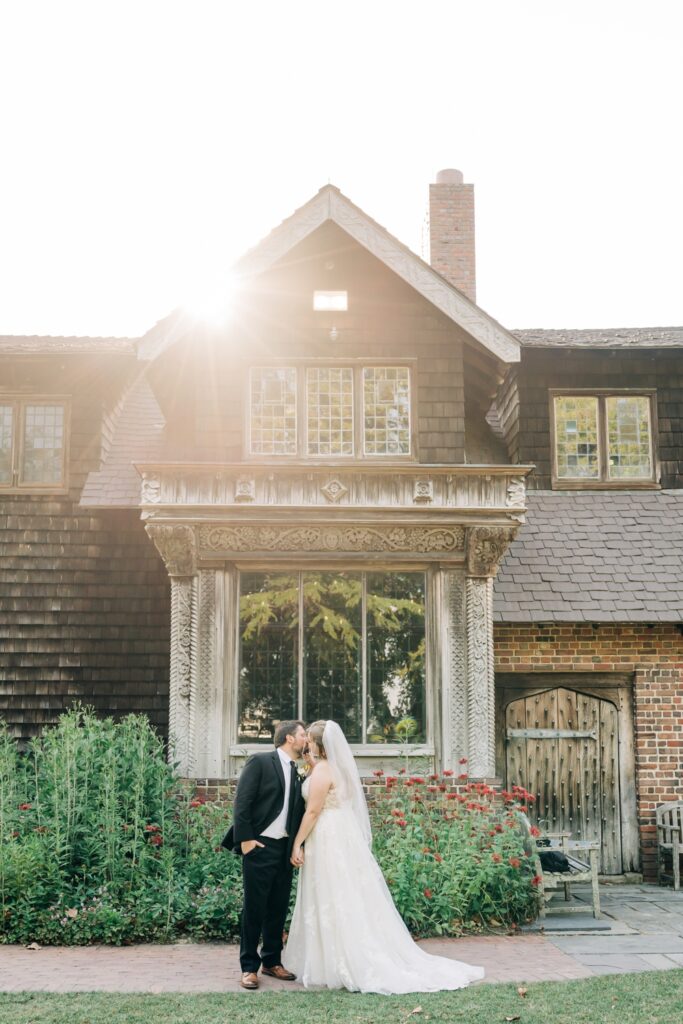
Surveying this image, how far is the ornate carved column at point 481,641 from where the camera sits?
37.4 feet

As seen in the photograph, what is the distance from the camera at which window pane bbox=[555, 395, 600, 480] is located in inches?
570

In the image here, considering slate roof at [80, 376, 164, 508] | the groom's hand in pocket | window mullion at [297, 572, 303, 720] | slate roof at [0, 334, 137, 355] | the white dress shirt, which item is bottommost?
the groom's hand in pocket

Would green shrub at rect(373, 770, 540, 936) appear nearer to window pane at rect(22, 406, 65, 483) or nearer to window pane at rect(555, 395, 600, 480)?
window pane at rect(555, 395, 600, 480)

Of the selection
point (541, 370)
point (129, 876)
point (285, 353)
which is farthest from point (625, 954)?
point (541, 370)

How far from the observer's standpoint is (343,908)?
7758 millimetres

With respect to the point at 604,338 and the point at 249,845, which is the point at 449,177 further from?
the point at 249,845

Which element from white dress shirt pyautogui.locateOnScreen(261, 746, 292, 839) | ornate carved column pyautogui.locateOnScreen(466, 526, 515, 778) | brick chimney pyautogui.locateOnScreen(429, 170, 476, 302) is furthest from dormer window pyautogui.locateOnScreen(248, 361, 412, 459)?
white dress shirt pyautogui.locateOnScreen(261, 746, 292, 839)

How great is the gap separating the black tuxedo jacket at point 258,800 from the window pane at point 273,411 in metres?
4.93

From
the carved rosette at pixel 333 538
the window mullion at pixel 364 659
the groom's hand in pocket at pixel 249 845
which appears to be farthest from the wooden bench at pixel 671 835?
the groom's hand in pocket at pixel 249 845

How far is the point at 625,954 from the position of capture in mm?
8586

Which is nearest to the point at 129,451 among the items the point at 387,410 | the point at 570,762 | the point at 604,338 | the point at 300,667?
the point at 387,410

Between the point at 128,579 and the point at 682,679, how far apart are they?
7.00 meters

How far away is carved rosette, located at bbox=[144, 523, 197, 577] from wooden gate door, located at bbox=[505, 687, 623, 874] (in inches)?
175

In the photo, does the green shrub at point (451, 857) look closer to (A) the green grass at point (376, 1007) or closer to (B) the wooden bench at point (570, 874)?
(B) the wooden bench at point (570, 874)
